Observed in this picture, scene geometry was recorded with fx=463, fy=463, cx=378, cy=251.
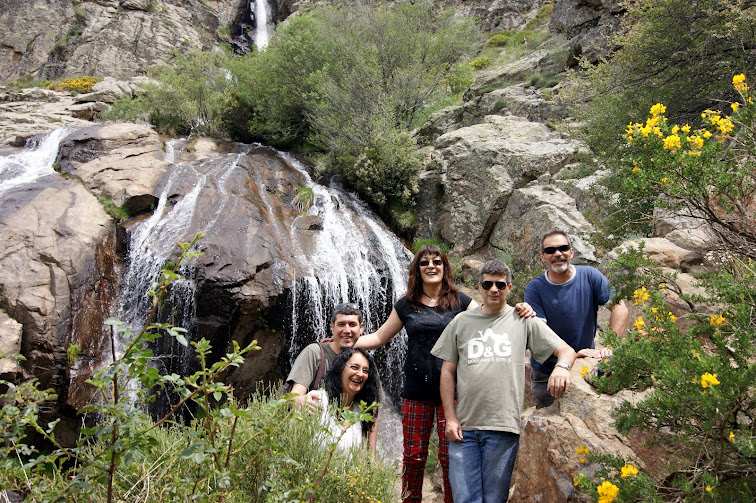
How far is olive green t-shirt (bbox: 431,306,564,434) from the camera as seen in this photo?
2.75 meters

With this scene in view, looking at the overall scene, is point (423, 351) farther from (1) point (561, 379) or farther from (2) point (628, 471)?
(2) point (628, 471)

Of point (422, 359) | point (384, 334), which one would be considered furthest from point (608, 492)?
point (384, 334)

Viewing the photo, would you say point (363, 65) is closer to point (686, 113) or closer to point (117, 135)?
point (117, 135)

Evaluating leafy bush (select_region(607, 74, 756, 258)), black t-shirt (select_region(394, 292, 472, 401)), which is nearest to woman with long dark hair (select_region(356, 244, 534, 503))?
black t-shirt (select_region(394, 292, 472, 401))

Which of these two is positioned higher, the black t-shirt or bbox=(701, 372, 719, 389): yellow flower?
bbox=(701, 372, 719, 389): yellow flower

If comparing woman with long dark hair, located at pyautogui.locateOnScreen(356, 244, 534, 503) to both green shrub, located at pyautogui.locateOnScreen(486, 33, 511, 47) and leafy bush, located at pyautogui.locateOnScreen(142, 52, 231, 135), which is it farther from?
green shrub, located at pyautogui.locateOnScreen(486, 33, 511, 47)

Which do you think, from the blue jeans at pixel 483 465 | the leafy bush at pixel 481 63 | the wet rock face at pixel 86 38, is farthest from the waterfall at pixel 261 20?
the blue jeans at pixel 483 465

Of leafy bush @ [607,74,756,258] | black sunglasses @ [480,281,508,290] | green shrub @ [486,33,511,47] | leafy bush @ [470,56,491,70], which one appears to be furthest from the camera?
green shrub @ [486,33,511,47]

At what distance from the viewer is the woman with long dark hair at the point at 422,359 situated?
331cm

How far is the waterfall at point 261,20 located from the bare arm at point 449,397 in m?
35.5

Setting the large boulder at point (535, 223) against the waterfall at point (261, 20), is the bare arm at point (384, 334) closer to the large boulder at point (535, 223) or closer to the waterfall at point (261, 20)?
the large boulder at point (535, 223)

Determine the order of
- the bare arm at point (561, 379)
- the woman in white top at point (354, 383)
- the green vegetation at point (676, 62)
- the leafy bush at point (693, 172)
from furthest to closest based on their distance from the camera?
the green vegetation at point (676, 62) < the woman in white top at point (354, 383) < the bare arm at point (561, 379) < the leafy bush at point (693, 172)

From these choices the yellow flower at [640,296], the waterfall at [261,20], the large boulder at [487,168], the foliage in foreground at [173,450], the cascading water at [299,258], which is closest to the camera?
the foliage in foreground at [173,450]

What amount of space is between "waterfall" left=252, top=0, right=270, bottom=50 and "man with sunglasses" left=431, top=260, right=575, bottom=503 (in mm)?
35410
